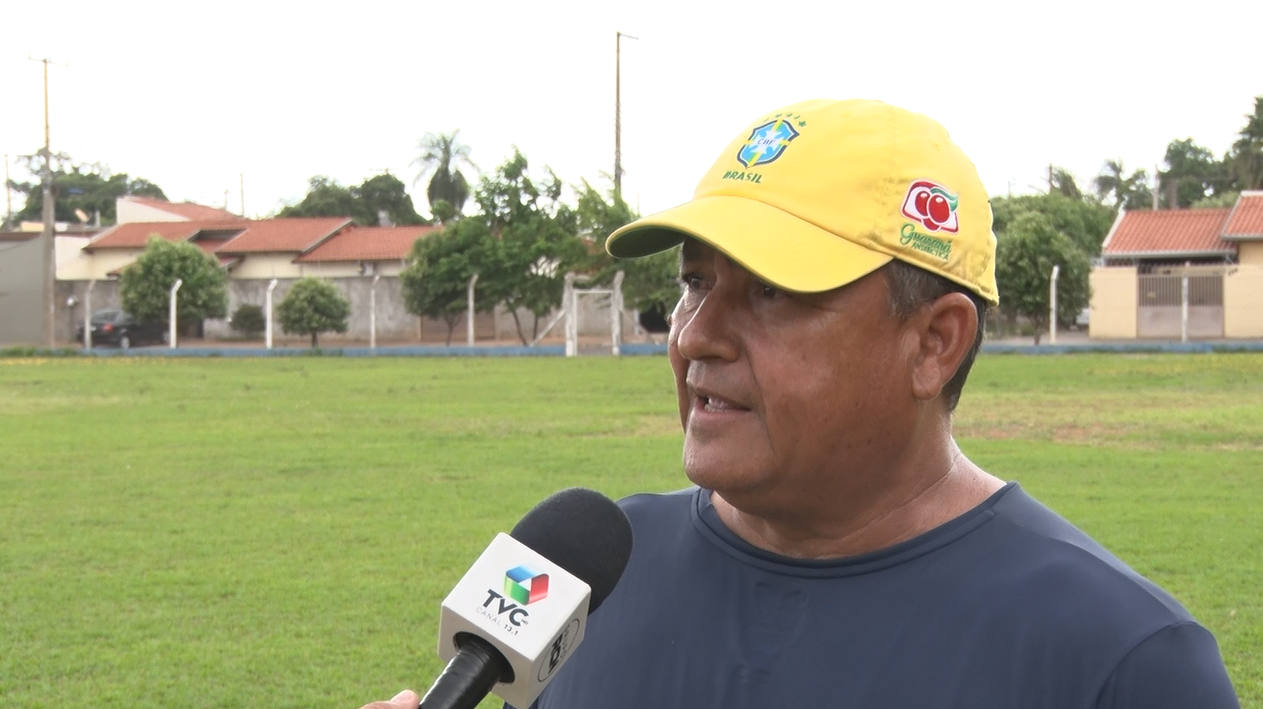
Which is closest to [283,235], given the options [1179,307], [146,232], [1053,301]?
[146,232]

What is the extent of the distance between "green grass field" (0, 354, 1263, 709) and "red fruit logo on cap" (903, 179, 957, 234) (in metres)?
4.36

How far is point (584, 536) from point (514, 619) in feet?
0.88

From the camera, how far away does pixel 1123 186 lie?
262 feet

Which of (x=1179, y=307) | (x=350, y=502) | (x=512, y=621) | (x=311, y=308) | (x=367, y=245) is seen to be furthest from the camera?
(x=367, y=245)

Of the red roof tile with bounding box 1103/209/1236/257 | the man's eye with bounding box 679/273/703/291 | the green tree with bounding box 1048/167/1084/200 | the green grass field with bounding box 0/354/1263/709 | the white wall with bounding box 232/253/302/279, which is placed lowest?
the green grass field with bounding box 0/354/1263/709

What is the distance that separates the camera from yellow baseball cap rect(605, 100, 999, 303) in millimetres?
1726

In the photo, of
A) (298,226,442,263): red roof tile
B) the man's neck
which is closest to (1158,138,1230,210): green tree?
(298,226,442,263): red roof tile

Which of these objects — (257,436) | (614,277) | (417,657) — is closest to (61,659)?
(417,657)

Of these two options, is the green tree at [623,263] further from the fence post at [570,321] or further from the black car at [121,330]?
the black car at [121,330]

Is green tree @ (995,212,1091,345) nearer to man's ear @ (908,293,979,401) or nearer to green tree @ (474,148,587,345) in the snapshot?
green tree @ (474,148,587,345)

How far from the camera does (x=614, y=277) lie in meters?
37.1

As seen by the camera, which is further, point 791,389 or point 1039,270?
point 1039,270

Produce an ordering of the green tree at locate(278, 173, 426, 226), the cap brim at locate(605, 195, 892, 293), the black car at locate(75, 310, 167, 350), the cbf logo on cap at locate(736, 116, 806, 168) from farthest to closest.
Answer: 1. the green tree at locate(278, 173, 426, 226)
2. the black car at locate(75, 310, 167, 350)
3. the cbf logo on cap at locate(736, 116, 806, 168)
4. the cap brim at locate(605, 195, 892, 293)

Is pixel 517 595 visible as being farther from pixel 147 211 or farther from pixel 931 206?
pixel 147 211
